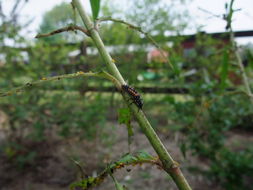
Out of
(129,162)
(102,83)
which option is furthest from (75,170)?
(129,162)

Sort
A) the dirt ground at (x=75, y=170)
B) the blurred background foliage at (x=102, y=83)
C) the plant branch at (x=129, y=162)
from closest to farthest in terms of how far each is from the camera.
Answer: the plant branch at (x=129, y=162), the blurred background foliage at (x=102, y=83), the dirt ground at (x=75, y=170)

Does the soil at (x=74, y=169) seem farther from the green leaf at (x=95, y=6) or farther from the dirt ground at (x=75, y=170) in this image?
the green leaf at (x=95, y=6)

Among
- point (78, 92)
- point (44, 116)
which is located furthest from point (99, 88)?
point (44, 116)

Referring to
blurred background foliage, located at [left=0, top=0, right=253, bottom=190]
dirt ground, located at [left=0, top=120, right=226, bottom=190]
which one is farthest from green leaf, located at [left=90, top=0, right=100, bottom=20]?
dirt ground, located at [left=0, top=120, right=226, bottom=190]

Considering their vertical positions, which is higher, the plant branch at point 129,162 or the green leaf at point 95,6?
the green leaf at point 95,6

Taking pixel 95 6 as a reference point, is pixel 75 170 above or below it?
below

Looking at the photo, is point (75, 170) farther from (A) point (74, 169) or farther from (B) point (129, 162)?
(B) point (129, 162)

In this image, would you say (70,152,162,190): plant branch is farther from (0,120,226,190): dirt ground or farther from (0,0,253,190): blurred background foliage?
(0,120,226,190): dirt ground

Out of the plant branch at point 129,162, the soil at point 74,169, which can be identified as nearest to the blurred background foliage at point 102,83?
the soil at point 74,169
